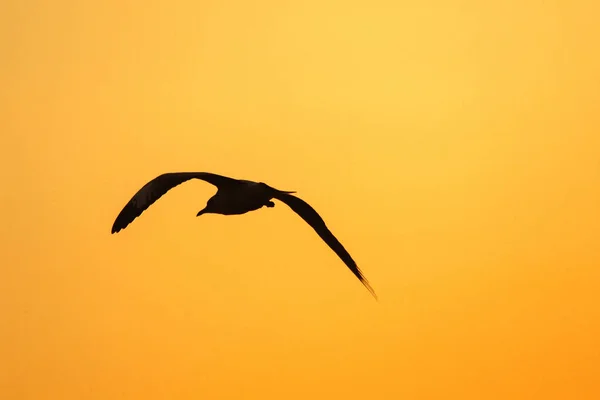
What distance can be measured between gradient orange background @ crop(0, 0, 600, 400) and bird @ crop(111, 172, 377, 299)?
7.9 inches

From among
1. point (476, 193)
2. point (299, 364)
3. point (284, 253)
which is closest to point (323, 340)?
point (299, 364)

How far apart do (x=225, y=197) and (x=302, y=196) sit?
0.95ft

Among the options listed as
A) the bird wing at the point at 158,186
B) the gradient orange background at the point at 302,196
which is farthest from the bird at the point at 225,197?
the gradient orange background at the point at 302,196

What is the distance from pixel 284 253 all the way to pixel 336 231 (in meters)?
0.13

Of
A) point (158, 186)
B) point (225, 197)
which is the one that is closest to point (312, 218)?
point (225, 197)

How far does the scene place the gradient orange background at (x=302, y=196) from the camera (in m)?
1.60

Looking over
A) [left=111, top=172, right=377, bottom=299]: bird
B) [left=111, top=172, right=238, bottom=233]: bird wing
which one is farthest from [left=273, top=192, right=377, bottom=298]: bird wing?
[left=111, top=172, right=238, bottom=233]: bird wing

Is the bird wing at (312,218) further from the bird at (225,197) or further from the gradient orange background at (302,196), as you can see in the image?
the gradient orange background at (302,196)

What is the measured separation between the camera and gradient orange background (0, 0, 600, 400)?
1603 millimetres

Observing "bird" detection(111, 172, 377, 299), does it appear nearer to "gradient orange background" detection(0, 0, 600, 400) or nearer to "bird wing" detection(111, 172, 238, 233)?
"bird wing" detection(111, 172, 238, 233)

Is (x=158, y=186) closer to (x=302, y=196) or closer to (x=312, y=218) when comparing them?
(x=312, y=218)

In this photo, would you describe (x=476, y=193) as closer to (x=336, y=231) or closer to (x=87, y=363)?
(x=336, y=231)

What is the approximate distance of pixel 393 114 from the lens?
5.66 feet

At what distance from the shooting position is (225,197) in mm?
1421
